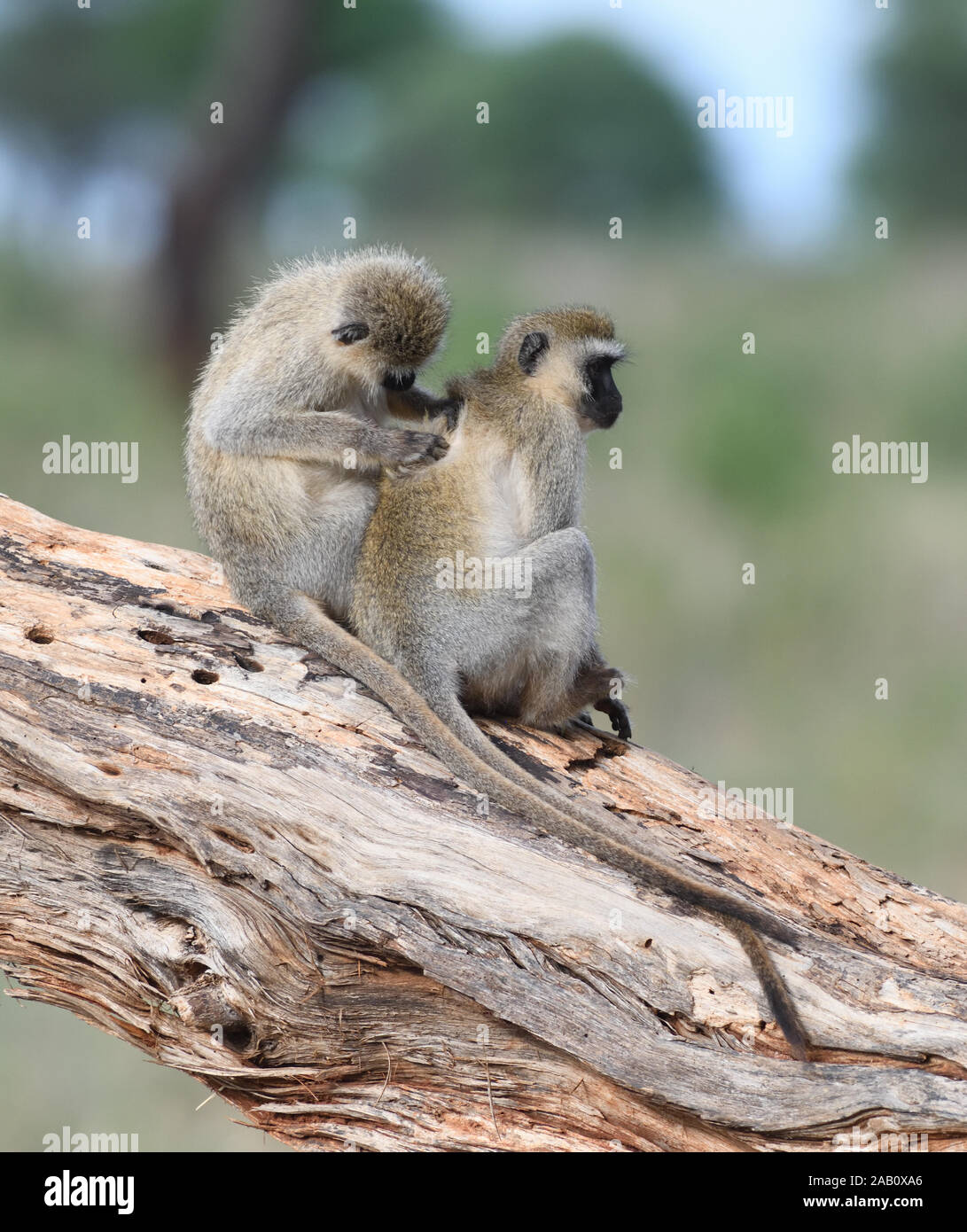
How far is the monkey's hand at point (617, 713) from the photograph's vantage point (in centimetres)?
559

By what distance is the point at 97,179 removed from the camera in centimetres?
2045

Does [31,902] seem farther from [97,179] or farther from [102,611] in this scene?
[97,179]

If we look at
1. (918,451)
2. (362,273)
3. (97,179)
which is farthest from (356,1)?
(362,273)

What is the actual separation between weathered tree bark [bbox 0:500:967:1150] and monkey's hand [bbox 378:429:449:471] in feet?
3.24

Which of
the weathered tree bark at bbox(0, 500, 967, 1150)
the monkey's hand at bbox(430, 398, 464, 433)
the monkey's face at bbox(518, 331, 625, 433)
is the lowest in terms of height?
the weathered tree bark at bbox(0, 500, 967, 1150)

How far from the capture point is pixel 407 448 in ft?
18.3

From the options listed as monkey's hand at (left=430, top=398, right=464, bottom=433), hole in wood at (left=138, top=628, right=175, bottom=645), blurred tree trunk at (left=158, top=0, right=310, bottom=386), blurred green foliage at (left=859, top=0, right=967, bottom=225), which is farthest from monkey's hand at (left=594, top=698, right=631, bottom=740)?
blurred green foliage at (left=859, top=0, right=967, bottom=225)

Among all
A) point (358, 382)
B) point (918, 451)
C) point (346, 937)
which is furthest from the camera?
point (918, 451)

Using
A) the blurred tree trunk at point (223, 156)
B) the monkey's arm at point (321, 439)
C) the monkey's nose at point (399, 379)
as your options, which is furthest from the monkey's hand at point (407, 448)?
the blurred tree trunk at point (223, 156)

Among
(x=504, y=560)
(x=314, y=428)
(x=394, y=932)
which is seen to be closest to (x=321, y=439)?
(x=314, y=428)

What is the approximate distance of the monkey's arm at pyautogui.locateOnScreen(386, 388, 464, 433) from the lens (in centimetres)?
601

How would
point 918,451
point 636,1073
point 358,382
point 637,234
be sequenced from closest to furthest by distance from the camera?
point 636,1073, point 358,382, point 918,451, point 637,234

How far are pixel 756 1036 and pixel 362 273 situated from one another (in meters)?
3.65

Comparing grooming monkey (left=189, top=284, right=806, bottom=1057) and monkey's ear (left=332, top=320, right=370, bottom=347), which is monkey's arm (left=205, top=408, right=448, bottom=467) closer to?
grooming monkey (left=189, top=284, right=806, bottom=1057)
